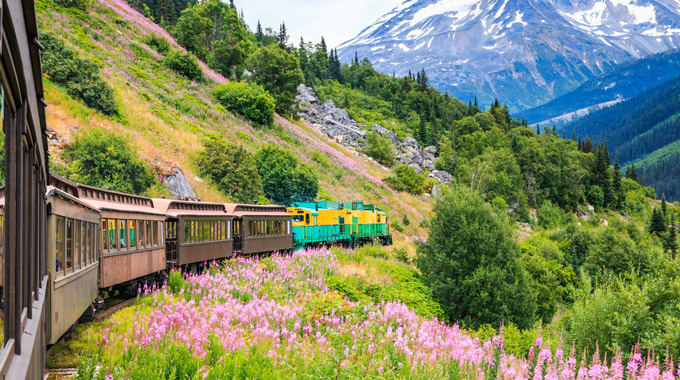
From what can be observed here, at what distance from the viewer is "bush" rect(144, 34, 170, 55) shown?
55594mm

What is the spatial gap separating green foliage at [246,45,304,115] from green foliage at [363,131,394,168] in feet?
57.6

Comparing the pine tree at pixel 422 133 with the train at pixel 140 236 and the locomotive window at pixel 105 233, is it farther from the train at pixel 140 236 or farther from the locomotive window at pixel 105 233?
the locomotive window at pixel 105 233

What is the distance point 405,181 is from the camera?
64.4 metres

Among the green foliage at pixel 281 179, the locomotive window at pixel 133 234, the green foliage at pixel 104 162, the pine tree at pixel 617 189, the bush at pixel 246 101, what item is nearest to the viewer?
the locomotive window at pixel 133 234

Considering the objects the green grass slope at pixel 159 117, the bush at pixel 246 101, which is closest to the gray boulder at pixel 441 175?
the green grass slope at pixel 159 117

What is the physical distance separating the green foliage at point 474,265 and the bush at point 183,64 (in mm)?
36599

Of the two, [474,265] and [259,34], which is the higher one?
[259,34]

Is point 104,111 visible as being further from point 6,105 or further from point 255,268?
point 6,105

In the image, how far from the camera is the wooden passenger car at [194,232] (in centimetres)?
1733

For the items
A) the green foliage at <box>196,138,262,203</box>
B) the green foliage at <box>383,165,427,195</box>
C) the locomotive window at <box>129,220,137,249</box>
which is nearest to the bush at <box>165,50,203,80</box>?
the green foliage at <box>196,138,262,203</box>

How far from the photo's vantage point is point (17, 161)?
2979 millimetres

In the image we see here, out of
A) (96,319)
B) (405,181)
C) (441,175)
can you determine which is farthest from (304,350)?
(441,175)

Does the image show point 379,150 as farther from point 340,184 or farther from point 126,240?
point 126,240

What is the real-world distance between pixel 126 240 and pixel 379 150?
220 feet
